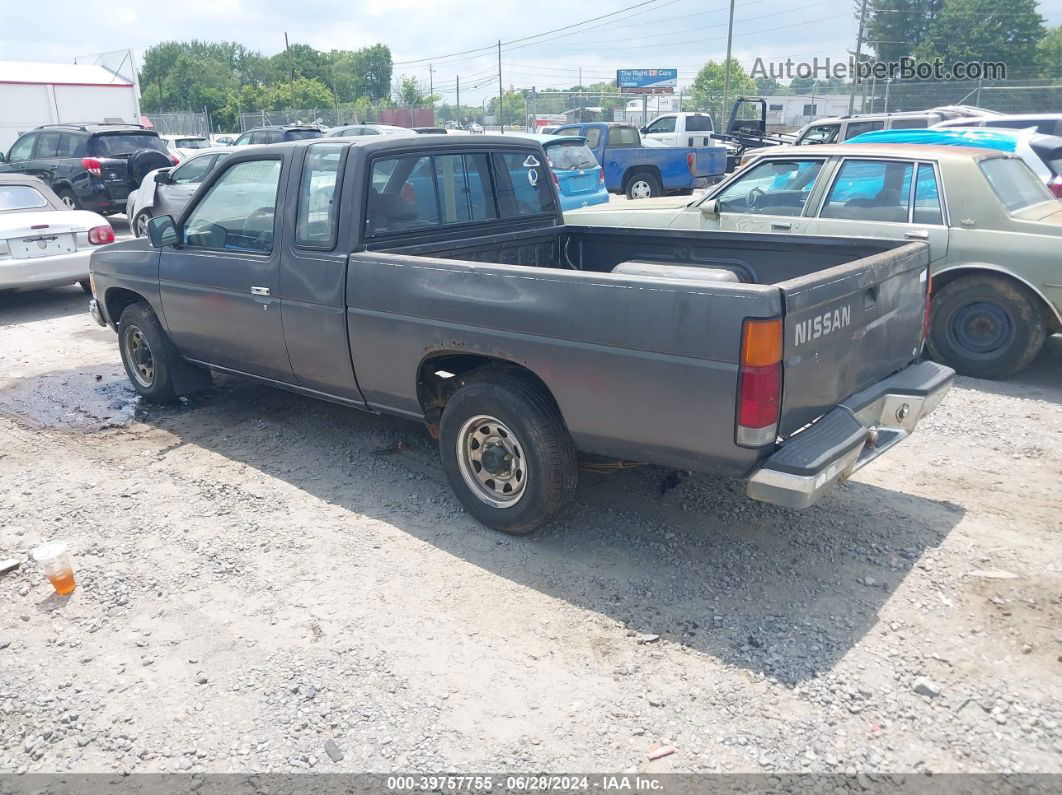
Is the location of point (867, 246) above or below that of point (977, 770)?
above

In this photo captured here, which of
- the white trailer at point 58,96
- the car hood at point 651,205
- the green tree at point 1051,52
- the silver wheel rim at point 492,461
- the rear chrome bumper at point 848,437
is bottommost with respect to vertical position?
the silver wheel rim at point 492,461

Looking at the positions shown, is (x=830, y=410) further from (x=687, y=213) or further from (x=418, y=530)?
(x=687, y=213)

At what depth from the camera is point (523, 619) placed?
11.7 feet

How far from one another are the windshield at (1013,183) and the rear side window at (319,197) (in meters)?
4.95

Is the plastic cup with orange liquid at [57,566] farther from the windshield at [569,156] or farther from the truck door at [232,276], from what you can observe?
the windshield at [569,156]

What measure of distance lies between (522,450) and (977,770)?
2.16 meters

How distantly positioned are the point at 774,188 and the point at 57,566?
6.12 meters

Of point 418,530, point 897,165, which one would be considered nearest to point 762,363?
point 418,530

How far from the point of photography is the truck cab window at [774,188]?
7152mm

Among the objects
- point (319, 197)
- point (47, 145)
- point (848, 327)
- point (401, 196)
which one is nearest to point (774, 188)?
point (401, 196)

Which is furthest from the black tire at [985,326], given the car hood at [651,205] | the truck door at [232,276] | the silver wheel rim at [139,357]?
the silver wheel rim at [139,357]

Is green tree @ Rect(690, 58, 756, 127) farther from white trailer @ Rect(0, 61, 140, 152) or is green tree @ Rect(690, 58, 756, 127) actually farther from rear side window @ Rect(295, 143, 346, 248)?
rear side window @ Rect(295, 143, 346, 248)

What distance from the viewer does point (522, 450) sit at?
396cm

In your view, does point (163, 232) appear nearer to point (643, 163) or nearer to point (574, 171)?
point (574, 171)
